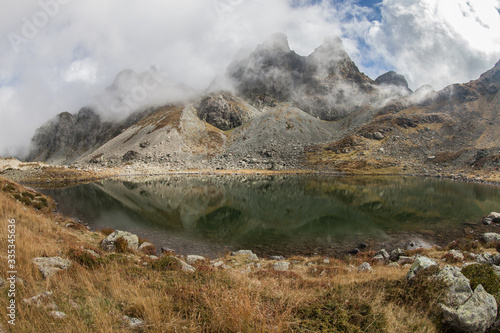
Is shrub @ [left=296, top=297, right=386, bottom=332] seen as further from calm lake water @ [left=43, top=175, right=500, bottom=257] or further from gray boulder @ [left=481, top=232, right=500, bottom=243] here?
gray boulder @ [left=481, top=232, right=500, bottom=243]

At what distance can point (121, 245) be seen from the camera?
57.5 feet

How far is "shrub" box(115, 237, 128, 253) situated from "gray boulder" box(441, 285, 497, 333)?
18.2 meters

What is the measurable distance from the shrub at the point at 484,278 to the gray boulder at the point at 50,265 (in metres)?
13.0

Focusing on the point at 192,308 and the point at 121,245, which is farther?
the point at 121,245

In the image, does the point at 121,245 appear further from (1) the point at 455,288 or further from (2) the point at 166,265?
(1) the point at 455,288

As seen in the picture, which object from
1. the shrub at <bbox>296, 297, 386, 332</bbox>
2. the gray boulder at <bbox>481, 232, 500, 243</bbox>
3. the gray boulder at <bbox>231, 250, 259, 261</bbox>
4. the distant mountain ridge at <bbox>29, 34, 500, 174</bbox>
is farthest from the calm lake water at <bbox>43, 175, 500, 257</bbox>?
the distant mountain ridge at <bbox>29, 34, 500, 174</bbox>

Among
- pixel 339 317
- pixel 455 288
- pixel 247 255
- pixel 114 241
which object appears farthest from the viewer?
pixel 247 255

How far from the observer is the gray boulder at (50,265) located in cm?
727

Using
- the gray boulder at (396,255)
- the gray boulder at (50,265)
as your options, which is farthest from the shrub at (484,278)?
the gray boulder at (396,255)

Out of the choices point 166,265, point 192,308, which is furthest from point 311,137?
point 192,308

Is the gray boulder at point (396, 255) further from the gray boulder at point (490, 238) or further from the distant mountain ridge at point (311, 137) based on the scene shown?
the distant mountain ridge at point (311, 137)

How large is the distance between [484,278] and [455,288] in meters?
1.53

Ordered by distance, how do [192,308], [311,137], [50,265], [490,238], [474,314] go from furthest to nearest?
[311,137] < [490,238] < [50,265] < [474,314] < [192,308]

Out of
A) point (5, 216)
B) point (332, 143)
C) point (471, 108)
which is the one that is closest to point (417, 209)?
point (5, 216)
